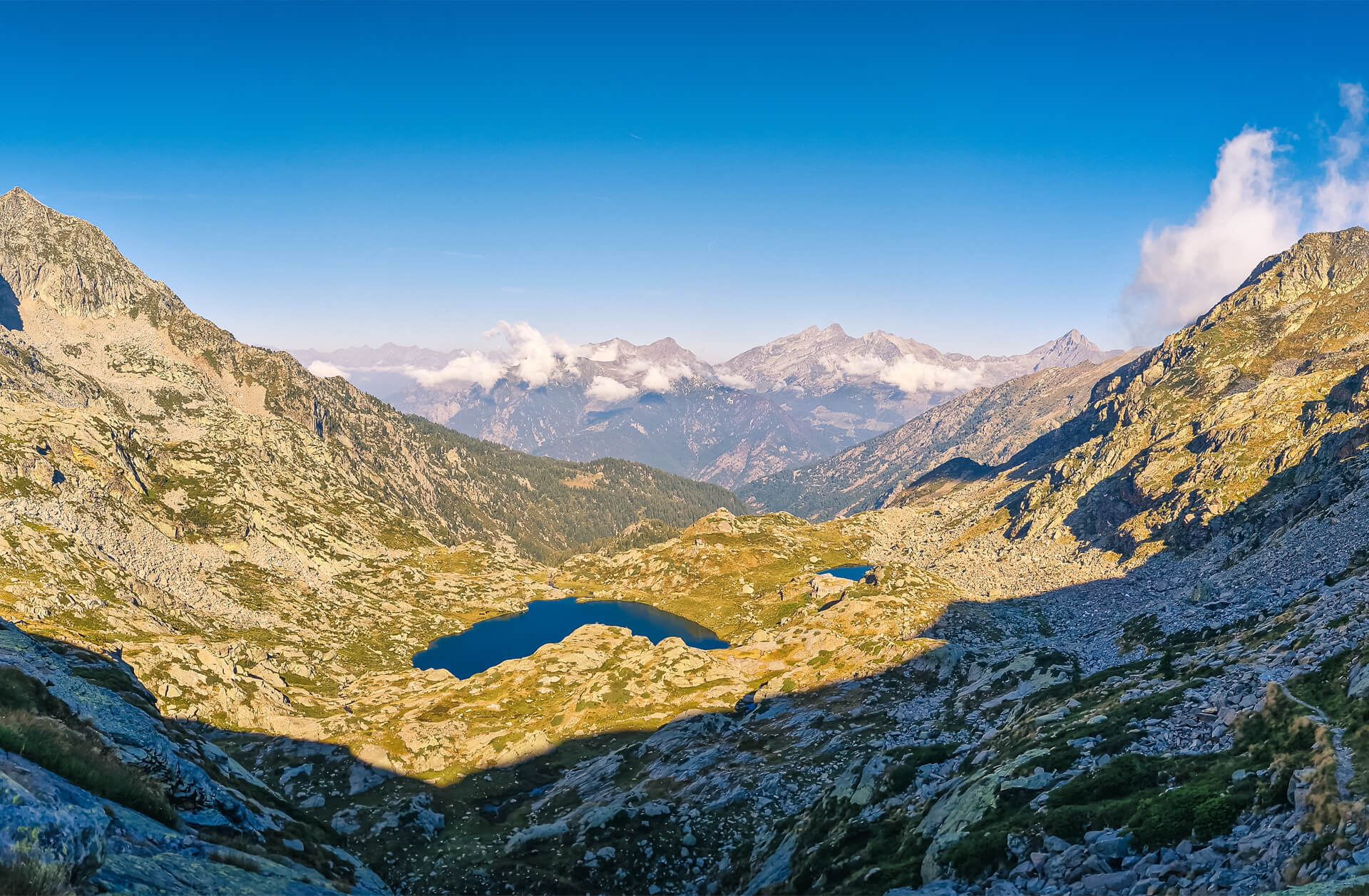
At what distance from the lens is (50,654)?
52.4 m

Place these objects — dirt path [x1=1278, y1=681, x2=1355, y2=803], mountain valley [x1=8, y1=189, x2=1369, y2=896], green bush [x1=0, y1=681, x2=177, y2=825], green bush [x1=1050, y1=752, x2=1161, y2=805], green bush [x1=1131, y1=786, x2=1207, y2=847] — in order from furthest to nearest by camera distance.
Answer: green bush [x1=1050, y1=752, x2=1161, y2=805] < green bush [x1=1131, y1=786, x2=1207, y2=847] < mountain valley [x1=8, y1=189, x2=1369, y2=896] < dirt path [x1=1278, y1=681, x2=1355, y2=803] < green bush [x1=0, y1=681, x2=177, y2=825]

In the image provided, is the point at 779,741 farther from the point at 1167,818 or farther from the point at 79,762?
the point at 79,762

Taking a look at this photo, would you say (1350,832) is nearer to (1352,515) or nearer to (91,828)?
(91,828)

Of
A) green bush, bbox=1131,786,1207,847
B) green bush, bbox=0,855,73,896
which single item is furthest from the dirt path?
green bush, bbox=0,855,73,896

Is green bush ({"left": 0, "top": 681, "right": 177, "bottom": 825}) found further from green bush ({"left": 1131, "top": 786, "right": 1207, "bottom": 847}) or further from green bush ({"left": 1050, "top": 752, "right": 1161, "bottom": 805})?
green bush ({"left": 1050, "top": 752, "right": 1161, "bottom": 805})

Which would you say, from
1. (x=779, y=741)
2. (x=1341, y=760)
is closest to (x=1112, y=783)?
(x=1341, y=760)

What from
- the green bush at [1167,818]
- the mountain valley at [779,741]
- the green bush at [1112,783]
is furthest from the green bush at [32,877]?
the green bush at [1112,783]

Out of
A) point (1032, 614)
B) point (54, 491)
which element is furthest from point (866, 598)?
point (54, 491)

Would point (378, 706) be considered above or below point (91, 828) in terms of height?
below

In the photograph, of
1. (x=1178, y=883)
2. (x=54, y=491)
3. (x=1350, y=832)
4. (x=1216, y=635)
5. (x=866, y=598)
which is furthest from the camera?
(x=54, y=491)

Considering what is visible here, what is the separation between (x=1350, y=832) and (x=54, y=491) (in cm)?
26741

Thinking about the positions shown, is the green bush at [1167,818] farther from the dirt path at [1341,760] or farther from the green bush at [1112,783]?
the dirt path at [1341,760]

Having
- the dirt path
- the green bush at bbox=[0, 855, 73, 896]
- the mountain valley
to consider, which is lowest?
the mountain valley

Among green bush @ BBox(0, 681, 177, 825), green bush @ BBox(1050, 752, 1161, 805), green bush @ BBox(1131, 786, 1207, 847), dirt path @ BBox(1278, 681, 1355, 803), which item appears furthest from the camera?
green bush @ BBox(1050, 752, 1161, 805)
